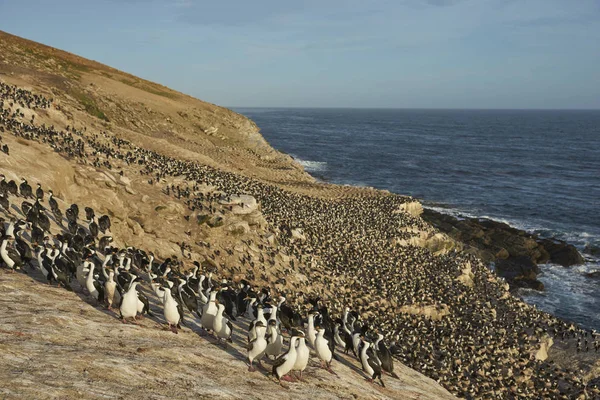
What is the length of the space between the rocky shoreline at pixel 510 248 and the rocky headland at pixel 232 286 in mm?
745

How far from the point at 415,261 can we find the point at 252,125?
60.4 metres

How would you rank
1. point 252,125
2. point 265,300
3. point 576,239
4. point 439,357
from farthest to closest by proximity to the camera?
point 252,125 → point 576,239 → point 439,357 → point 265,300

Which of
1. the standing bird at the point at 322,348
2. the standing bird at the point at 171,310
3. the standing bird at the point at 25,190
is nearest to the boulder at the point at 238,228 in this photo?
the standing bird at the point at 25,190

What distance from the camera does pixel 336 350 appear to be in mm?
17484

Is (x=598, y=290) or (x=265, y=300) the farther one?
(x=598, y=290)

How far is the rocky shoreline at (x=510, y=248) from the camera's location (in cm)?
4805

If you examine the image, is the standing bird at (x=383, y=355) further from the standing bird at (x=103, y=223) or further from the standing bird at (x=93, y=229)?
the standing bird at (x=103, y=223)

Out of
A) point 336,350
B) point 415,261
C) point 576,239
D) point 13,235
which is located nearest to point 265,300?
point 336,350

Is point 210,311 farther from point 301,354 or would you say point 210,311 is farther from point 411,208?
point 411,208

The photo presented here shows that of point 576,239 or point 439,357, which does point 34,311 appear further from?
point 576,239

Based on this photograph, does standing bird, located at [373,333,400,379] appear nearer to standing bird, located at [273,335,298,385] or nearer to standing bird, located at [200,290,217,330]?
standing bird, located at [273,335,298,385]

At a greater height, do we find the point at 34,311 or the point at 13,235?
the point at 13,235

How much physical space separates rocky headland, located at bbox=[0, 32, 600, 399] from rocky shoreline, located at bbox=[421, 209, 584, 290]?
29.3 inches

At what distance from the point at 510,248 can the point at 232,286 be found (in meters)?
42.3
